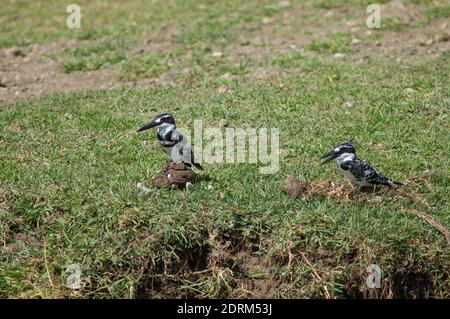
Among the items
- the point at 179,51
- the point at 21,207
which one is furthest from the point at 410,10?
the point at 21,207

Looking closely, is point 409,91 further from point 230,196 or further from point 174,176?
point 174,176

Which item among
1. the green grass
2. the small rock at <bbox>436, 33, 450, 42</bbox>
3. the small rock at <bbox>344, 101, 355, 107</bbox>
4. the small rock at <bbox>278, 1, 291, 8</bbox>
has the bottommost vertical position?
the green grass

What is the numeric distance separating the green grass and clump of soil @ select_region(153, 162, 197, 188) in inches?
4.3

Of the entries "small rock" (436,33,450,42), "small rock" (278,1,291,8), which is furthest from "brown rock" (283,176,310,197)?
"small rock" (278,1,291,8)

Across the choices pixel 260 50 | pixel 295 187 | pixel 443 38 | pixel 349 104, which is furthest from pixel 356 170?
pixel 443 38

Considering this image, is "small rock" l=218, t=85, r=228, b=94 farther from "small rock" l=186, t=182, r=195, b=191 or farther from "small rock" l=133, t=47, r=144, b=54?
"small rock" l=186, t=182, r=195, b=191

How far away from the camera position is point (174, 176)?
22.8 feet

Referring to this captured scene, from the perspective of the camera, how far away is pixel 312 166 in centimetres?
762

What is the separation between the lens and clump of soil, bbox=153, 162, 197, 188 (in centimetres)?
694

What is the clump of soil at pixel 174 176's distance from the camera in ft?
22.8

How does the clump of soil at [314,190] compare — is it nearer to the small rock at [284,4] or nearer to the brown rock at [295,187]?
the brown rock at [295,187]

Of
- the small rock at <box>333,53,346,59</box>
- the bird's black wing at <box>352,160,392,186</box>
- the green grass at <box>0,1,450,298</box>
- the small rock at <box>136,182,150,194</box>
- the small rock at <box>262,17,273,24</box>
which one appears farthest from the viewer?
the small rock at <box>262,17,273,24</box>

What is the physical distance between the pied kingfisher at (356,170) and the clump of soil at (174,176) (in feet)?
4.18

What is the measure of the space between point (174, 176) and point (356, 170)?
153 centimetres
